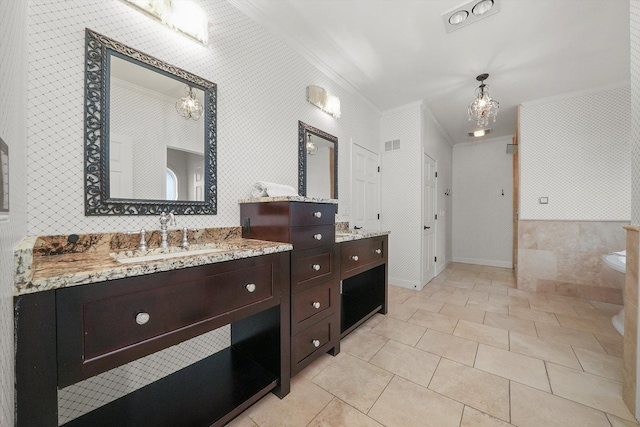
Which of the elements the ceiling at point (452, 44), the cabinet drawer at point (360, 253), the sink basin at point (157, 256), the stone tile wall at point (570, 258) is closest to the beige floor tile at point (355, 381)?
the cabinet drawer at point (360, 253)

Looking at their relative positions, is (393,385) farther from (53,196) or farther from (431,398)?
(53,196)

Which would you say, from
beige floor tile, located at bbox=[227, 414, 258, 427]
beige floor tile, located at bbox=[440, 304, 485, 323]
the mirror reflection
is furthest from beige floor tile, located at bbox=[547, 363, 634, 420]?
the mirror reflection

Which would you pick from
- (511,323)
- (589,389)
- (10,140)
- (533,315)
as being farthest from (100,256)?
(533,315)

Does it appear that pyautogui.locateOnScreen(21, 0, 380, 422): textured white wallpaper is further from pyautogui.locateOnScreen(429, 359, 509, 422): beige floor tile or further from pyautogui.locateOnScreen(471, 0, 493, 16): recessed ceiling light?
pyautogui.locateOnScreen(429, 359, 509, 422): beige floor tile

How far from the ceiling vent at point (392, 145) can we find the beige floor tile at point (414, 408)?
10.1 ft

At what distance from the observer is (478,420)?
130 cm

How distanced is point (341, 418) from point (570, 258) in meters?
3.87

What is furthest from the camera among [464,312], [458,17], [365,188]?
[365,188]

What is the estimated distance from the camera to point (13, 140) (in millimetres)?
748

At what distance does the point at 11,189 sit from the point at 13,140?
17 centimetres

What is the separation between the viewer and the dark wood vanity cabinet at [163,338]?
0.71 metres

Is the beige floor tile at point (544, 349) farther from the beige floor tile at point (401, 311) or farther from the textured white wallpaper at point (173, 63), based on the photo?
the textured white wallpaper at point (173, 63)

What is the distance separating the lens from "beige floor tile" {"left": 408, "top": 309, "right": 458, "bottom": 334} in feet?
7.65

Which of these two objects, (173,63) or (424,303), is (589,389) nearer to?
(424,303)
